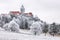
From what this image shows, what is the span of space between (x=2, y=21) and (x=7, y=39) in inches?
2205

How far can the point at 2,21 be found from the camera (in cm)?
6588

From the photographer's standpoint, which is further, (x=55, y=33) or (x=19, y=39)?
(x=55, y=33)

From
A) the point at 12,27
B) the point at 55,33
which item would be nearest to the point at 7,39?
the point at 12,27

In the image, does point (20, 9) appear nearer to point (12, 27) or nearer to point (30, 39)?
point (12, 27)

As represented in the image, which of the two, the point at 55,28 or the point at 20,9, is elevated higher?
the point at 20,9

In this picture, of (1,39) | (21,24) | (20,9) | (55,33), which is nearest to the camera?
(1,39)

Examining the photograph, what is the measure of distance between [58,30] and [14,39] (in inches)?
1701

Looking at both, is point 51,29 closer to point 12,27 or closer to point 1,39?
point 12,27

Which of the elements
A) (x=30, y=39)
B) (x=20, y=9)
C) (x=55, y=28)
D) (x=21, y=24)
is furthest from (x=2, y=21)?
(x=30, y=39)

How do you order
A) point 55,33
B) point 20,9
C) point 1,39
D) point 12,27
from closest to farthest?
point 1,39 < point 12,27 < point 55,33 < point 20,9

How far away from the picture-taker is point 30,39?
10.9m

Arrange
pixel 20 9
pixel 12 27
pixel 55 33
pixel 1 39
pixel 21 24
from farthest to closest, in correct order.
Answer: pixel 20 9 → pixel 21 24 → pixel 55 33 → pixel 12 27 → pixel 1 39

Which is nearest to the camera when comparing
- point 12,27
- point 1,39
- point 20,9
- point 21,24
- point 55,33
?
point 1,39

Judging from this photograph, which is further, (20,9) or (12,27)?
(20,9)
